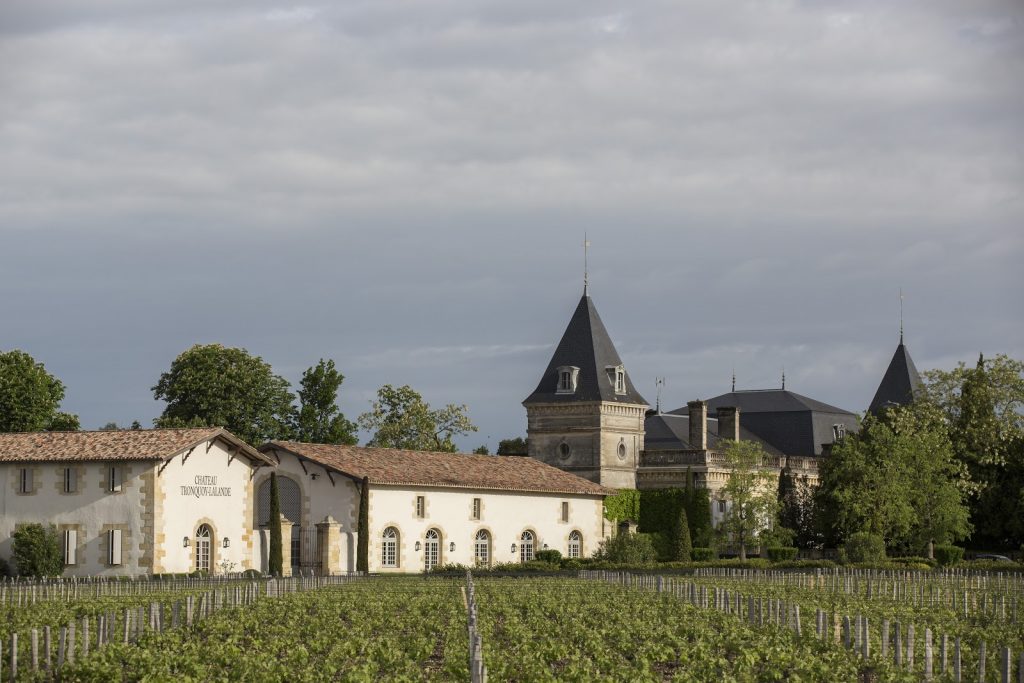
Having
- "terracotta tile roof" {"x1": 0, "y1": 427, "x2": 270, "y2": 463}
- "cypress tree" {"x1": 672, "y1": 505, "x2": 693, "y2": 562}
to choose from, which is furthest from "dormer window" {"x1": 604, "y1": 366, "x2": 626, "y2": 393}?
"terracotta tile roof" {"x1": 0, "y1": 427, "x2": 270, "y2": 463}

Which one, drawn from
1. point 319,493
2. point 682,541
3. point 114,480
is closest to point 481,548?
point 319,493

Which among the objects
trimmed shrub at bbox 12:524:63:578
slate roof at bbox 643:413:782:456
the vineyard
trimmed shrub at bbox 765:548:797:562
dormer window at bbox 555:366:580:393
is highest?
dormer window at bbox 555:366:580:393

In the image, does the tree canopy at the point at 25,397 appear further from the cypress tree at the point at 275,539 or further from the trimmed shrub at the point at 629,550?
the trimmed shrub at the point at 629,550

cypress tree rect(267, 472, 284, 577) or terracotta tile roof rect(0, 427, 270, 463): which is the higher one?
terracotta tile roof rect(0, 427, 270, 463)

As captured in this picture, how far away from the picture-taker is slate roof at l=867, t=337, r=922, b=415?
91.1 m

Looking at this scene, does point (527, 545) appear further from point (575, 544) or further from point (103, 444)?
point (103, 444)

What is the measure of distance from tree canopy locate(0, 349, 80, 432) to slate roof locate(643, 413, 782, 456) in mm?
30180

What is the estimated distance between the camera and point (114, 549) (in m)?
54.6

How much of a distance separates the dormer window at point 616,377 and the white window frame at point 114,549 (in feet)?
106

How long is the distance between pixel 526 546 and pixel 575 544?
3634 mm

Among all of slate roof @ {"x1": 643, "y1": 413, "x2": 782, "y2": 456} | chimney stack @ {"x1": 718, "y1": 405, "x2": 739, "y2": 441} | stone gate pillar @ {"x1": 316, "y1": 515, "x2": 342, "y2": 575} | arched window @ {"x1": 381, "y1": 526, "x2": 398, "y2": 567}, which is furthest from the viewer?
chimney stack @ {"x1": 718, "y1": 405, "x2": 739, "y2": 441}

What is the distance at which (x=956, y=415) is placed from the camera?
75.6 m

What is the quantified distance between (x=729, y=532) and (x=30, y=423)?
1331 inches

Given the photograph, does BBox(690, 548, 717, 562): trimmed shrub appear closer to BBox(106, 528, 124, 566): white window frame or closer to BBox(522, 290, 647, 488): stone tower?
BBox(522, 290, 647, 488): stone tower
